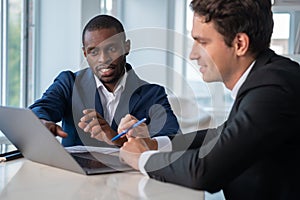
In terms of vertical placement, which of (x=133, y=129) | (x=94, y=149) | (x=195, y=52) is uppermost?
(x=195, y=52)

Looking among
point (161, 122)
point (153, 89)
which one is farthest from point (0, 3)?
point (161, 122)

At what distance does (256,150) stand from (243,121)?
0.07m

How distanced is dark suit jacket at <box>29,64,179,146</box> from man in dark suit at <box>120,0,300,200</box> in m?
0.36

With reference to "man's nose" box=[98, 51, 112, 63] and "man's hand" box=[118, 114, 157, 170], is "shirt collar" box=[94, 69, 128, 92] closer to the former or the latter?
"man's nose" box=[98, 51, 112, 63]

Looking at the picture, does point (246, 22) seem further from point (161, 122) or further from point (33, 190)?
point (33, 190)

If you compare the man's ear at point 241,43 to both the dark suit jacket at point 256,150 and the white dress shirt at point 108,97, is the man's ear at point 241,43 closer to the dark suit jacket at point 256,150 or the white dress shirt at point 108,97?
the dark suit jacket at point 256,150

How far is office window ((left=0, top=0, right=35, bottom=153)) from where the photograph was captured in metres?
2.47

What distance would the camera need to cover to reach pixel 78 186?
0.98 m

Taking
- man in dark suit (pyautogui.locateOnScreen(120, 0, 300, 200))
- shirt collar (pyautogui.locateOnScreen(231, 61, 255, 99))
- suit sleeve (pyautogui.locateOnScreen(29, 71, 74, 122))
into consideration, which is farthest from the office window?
shirt collar (pyautogui.locateOnScreen(231, 61, 255, 99))

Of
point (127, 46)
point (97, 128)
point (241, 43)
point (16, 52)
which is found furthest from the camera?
point (16, 52)

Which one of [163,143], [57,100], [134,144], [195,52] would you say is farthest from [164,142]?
[57,100]

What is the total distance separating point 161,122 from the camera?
5.00ft

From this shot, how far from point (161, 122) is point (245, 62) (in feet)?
1.55

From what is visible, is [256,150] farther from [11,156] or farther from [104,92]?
[104,92]
